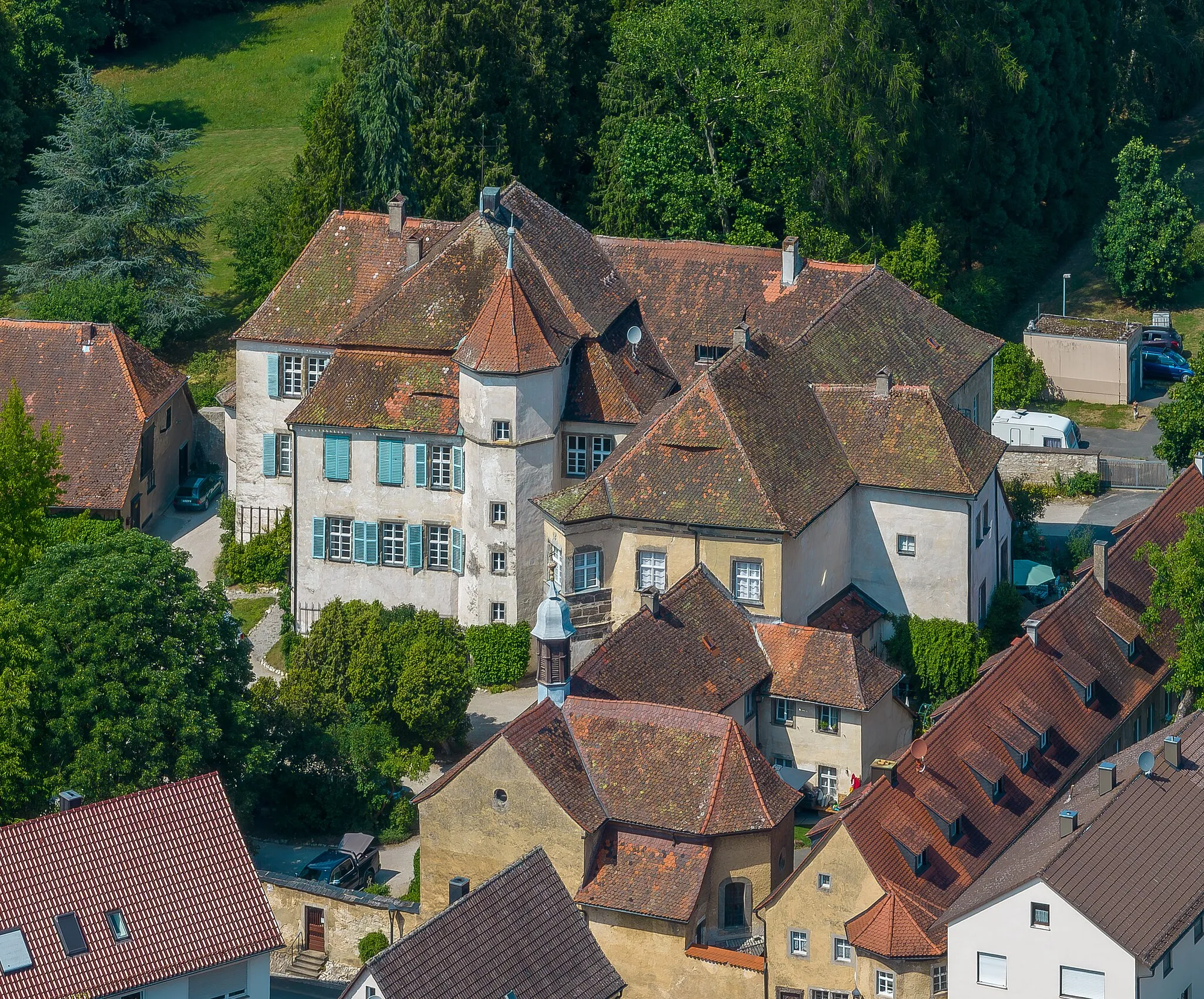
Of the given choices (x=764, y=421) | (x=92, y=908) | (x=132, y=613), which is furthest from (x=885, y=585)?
(x=92, y=908)

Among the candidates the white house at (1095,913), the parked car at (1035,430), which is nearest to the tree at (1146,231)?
the parked car at (1035,430)

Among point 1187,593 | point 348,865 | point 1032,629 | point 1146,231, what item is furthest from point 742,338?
point 1146,231

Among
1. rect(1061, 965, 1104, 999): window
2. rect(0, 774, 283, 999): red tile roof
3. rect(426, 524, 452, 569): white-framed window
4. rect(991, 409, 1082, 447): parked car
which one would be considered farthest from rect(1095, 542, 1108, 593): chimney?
rect(0, 774, 283, 999): red tile roof

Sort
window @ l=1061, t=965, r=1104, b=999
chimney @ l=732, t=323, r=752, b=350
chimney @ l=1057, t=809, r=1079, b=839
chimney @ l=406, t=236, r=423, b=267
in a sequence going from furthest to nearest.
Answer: chimney @ l=406, t=236, r=423, b=267, chimney @ l=732, t=323, r=752, b=350, chimney @ l=1057, t=809, r=1079, b=839, window @ l=1061, t=965, r=1104, b=999

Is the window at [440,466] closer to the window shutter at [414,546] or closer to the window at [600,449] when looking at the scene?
the window shutter at [414,546]

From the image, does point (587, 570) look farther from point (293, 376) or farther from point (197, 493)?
point (197, 493)

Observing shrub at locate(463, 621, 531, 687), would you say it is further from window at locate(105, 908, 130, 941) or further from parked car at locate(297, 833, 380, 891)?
window at locate(105, 908, 130, 941)
